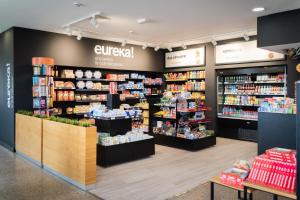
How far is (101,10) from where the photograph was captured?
573 centimetres

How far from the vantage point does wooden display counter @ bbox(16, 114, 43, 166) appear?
5641 millimetres

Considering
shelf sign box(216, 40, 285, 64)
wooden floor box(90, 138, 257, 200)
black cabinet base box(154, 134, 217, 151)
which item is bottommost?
wooden floor box(90, 138, 257, 200)

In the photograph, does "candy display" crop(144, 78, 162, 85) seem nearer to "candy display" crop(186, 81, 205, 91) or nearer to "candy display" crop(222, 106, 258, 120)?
"candy display" crop(186, 81, 205, 91)

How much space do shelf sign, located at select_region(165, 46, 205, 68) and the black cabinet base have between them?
315cm

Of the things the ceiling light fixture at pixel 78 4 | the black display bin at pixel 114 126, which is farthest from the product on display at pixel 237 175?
the ceiling light fixture at pixel 78 4

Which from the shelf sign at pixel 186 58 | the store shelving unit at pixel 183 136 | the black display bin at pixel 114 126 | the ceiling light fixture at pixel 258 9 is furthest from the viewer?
the shelf sign at pixel 186 58

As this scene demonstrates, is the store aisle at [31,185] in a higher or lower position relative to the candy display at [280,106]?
lower

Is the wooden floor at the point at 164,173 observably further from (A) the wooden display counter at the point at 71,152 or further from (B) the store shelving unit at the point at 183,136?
(A) the wooden display counter at the point at 71,152

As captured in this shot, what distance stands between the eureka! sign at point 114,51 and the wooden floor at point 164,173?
148 inches

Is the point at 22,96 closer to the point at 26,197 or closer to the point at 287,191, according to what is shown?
the point at 26,197

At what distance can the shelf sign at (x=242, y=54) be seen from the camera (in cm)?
780

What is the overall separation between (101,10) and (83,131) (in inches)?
111

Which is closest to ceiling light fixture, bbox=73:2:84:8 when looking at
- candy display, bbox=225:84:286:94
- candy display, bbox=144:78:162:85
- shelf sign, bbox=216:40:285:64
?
shelf sign, bbox=216:40:285:64

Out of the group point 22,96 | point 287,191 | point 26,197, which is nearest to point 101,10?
point 22,96
